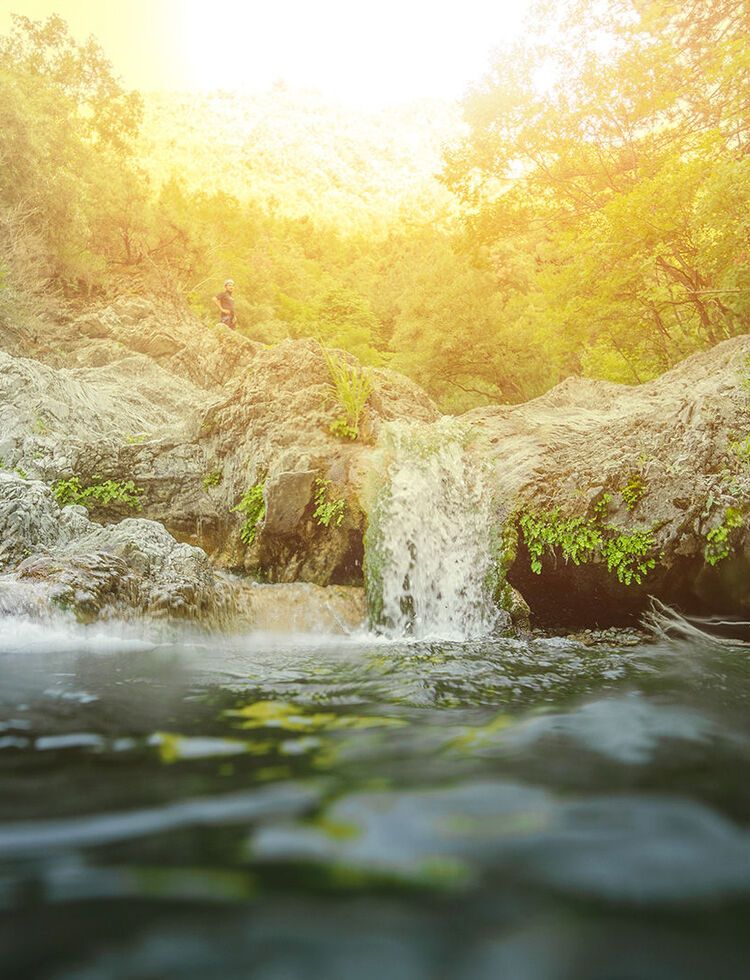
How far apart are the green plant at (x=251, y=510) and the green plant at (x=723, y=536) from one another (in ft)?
13.3

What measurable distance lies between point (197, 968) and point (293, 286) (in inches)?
973

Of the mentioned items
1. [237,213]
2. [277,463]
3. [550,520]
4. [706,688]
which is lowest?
[706,688]

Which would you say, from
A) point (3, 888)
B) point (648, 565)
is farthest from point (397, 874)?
point (648, 565)

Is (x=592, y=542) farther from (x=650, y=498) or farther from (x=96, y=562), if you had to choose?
(x=96, y=562)

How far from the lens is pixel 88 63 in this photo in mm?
19812

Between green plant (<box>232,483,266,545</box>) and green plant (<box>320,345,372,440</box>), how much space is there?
111cm

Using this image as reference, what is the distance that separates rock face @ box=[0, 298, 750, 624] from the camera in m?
5.17

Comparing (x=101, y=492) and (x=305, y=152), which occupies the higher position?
(x=305, y=152)

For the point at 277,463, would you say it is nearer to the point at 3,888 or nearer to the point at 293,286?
the point at 3,888

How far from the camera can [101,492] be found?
755 cm

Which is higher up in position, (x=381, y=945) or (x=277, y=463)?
(x=277, y=463)

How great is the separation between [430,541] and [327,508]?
3.53ft

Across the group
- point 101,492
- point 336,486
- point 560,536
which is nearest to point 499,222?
point 336,486

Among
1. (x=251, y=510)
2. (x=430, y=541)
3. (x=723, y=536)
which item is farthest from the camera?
(x=251, y=510)
